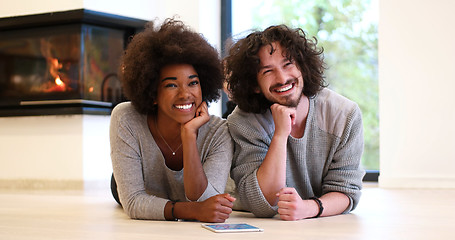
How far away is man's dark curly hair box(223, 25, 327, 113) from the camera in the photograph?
86.6 inches

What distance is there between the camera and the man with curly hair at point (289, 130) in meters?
2.17

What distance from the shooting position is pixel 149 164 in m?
2.23

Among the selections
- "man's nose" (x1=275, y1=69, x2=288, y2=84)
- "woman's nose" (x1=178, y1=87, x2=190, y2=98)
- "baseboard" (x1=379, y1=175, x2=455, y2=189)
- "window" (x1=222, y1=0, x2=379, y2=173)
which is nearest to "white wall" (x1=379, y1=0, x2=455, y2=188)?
"baseboard" (x1=379, y1=175, x2=455, y2=189)

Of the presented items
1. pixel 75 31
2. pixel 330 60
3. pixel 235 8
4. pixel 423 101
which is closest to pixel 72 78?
pixel 75 31

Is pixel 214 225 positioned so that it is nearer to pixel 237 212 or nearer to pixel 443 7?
pixel 237 212

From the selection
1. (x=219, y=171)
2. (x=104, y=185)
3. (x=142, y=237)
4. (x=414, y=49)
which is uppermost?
(x=414, y=49)

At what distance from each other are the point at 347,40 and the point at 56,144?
8.43 ft

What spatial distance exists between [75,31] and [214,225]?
115 inches

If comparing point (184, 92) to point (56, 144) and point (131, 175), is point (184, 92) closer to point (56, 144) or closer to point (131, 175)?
point (131, 175)

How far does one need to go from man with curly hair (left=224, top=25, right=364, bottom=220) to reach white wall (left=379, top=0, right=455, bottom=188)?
2.09m

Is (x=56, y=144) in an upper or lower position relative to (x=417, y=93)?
lower

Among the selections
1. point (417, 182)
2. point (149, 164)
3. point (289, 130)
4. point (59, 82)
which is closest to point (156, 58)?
point (149, 164)

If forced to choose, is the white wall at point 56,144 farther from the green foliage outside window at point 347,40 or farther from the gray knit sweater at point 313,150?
the gray knit sweater at point 313,150

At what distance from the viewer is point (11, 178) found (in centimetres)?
463
